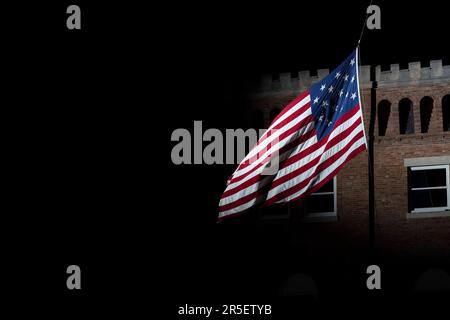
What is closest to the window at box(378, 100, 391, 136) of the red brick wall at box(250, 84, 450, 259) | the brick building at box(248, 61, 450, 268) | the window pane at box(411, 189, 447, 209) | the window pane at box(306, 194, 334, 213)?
the brick building at box(248, 61, 450, 268)

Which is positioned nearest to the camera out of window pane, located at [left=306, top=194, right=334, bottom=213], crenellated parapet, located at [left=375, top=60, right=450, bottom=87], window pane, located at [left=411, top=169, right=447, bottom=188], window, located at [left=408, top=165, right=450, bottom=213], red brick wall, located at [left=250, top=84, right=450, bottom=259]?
red brick wall, located at [left=250, top=84, right=450, bottom=259]

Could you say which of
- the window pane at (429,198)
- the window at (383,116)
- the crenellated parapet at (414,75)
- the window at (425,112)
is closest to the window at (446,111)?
the window at (425,112)

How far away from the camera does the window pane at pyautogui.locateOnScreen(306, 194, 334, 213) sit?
24.2 meters

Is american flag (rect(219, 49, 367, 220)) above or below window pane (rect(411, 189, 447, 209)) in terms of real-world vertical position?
above

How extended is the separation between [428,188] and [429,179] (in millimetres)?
403

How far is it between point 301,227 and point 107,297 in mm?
6078

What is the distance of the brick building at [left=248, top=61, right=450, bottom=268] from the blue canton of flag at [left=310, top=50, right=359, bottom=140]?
7348 millimetres

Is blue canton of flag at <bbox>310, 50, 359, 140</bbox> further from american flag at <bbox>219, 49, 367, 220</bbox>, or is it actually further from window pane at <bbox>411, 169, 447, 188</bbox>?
window pane at <bbox>411, 169, 447, 188</bbox>

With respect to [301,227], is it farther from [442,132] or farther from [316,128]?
[316,128]

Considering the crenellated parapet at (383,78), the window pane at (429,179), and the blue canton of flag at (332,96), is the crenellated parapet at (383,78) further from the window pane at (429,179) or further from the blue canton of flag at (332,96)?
the blue canton of flag at (332,96)

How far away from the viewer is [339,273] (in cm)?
2309

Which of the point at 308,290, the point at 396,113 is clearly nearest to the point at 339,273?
the point at 308,290

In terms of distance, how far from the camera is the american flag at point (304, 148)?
15.9 meters

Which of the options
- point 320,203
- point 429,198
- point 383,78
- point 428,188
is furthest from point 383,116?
point 320,203
